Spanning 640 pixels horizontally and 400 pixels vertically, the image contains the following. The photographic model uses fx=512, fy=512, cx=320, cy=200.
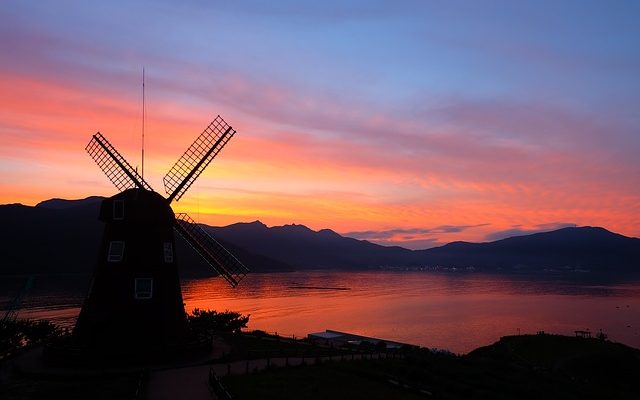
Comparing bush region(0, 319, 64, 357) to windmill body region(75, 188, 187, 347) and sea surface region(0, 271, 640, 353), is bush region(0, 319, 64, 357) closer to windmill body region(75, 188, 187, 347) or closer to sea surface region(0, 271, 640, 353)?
windmill body region(75, 188, 187, 347)

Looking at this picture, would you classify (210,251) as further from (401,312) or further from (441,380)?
(401,312)

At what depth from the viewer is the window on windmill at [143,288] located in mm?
33266

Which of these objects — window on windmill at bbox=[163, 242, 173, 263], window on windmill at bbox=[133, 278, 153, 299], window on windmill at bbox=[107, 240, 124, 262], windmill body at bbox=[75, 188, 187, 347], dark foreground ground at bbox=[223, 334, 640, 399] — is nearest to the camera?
dark foreground ground at bbox=[223, 334, 640, 399]

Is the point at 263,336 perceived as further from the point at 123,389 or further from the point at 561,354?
the point at 561,354

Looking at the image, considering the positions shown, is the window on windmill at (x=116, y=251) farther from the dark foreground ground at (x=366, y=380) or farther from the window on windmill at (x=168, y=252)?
the dark foreground ground at (x=366, y=380)

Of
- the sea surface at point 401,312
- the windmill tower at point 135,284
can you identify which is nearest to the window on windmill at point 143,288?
the windmill tower at point 135,284

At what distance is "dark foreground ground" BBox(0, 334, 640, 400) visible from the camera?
2627 cm

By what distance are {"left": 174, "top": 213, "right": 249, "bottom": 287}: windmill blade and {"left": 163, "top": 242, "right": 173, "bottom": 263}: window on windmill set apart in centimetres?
263

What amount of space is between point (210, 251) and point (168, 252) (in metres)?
5.32

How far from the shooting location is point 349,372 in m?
31.7

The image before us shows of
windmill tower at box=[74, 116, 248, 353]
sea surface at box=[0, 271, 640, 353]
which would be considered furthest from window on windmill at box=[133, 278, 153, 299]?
sea surface at box=[0, 271, 640, 353]

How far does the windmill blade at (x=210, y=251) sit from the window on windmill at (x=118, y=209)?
497 cm

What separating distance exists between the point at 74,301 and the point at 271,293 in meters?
75.5

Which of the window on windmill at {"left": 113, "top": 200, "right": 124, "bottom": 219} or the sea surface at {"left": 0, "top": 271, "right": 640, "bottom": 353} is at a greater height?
the window on windmill at {"left": 113, "top": 200, "right": 124, "bottom": 219}
